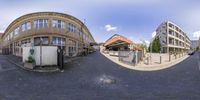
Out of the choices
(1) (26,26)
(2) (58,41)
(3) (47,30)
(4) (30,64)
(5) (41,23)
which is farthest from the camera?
(2) (58,41)

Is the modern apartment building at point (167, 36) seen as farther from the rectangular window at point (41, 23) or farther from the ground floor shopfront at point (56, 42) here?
the rectangular window at point (41, 23)

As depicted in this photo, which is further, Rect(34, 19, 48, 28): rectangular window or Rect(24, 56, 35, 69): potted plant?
Rect(34, 19, 48, 28): rectangular window

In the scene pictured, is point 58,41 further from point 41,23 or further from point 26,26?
point 26,26

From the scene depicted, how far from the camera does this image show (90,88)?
8.42 meters

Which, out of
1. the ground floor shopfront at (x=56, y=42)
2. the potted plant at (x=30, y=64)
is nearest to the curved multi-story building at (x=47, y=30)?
the ground floor shopfront at (x=56, y=42)

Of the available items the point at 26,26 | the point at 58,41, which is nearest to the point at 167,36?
the point at 58,41

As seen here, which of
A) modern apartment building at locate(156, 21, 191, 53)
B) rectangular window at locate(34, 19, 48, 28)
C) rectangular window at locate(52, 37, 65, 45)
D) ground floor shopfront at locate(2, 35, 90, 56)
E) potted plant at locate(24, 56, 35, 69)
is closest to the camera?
potted plant at locate(24, 56, 35, 69)

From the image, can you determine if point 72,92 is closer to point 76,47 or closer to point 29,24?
point 29,24

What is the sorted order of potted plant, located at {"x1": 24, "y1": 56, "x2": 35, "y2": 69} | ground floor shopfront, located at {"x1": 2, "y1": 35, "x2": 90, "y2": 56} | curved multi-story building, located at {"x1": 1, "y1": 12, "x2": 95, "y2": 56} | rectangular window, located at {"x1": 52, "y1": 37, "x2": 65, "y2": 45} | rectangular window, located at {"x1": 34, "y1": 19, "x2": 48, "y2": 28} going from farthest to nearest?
rectangular window, located at {"x1": 52, "y1": 37, "x2": 65, "y2": 45} < ground floor shopfront, located at {"x1": 2, "y1": 35, "x2": 90, "y2": 56} < rectangular window, located at {"x1": 34, "y1": 19, "x2": 48, "y2": 28} < curved multi-story building, located at {"x1": 1, "y1": 12, "x2": 95, "y2": 56} < potted plant, located at {"x1": 24, "y1": 56, "x2": 35, "y2": 69}

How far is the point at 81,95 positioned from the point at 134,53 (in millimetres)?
11901

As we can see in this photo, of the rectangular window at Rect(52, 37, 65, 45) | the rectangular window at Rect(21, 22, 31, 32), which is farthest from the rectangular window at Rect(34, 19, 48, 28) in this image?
the rectangular window at Rect(52, 37, 65, 45)

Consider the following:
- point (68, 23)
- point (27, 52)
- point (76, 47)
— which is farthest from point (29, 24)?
Answer: point (27, 52)

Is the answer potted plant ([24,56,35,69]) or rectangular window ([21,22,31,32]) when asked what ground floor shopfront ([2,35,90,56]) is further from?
potted plant ([24,56,35,69])

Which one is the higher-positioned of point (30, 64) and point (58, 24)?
point (58, 24)
